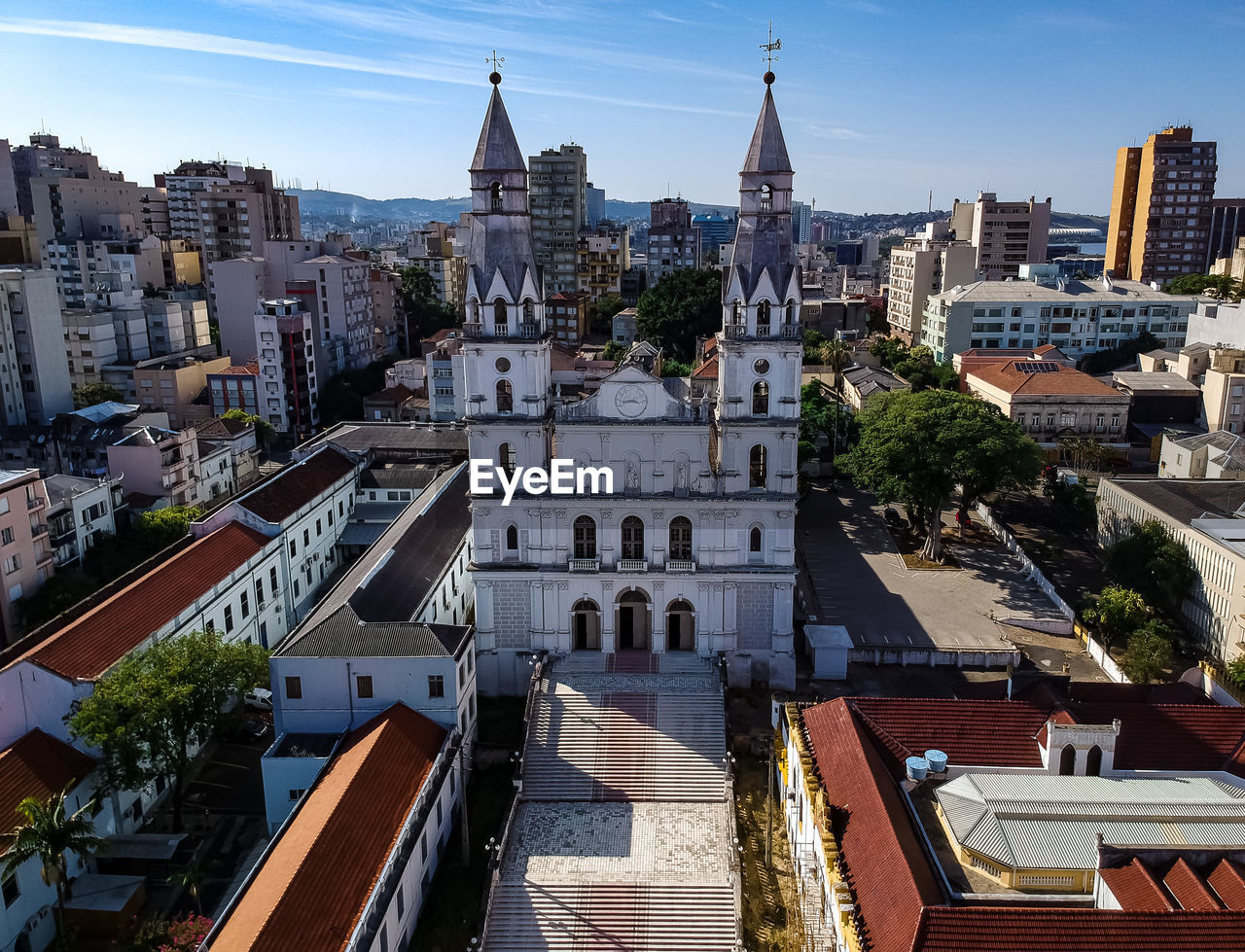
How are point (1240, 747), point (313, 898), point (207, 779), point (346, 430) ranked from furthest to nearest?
1. point (346, 430)
2. point (207, 779)
3. point (1240, 747)
4. point (313, 898)

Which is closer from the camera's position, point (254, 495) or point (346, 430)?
point (254, 495)

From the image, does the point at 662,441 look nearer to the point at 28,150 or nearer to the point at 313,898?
the point at 313,898

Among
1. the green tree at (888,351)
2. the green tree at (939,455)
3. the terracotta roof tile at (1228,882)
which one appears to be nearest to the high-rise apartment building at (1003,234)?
the green tree at (888,351)

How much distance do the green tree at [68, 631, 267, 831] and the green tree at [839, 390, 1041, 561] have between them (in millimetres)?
39836

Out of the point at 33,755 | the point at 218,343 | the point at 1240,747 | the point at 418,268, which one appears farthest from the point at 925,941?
the point at 418,268

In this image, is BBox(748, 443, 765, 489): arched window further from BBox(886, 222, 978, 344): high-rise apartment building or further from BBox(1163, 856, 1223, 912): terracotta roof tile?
BBox(886, 222, 978, 344): high-rise apartment building

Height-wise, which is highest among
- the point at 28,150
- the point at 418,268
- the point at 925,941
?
the point at 28,150

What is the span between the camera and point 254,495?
5431 centimetres

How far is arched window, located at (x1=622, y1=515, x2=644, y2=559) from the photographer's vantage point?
44.4m

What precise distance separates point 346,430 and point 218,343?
54.1 m

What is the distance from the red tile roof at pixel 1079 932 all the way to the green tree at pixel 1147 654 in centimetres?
2220

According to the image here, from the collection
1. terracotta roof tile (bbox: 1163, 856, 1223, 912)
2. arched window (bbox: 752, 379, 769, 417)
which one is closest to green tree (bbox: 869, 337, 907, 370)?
arched window (bbox: 752, 379, 769, 417)

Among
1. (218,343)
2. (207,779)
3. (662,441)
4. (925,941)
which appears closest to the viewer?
(925,941)

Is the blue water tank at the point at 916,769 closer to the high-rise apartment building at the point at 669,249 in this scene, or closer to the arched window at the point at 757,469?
the arched window at the point at 757,469
